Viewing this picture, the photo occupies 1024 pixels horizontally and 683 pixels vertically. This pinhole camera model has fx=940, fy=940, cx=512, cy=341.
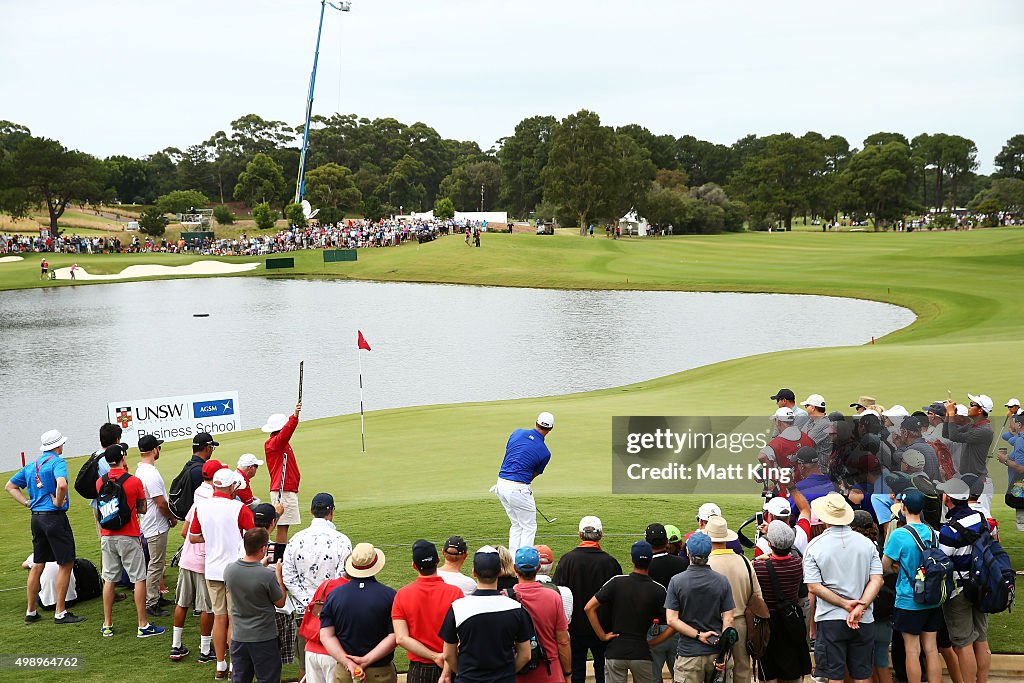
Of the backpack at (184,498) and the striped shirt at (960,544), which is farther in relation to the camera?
the backpack at (184,498)

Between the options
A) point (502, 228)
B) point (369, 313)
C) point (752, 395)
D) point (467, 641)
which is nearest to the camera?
point (467, 641)

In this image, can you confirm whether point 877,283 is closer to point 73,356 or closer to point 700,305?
point 700,305

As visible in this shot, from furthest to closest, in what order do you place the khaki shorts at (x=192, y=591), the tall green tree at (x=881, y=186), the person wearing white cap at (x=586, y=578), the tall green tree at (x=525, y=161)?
the tall green tree at (x=525, y=161) → the tall green tree at (x=881, y=186) → the khaki shorts at (x=192, y=591) → the person wearing white cap at (x=586, y=578)

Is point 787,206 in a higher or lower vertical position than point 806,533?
higher

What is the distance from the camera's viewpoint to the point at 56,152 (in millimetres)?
98312

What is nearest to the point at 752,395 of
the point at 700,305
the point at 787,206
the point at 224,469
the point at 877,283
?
the point at 224,469

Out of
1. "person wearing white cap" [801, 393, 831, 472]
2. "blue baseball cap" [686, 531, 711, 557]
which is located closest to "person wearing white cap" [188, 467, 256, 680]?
"blue baseball cap" [686, 531, 711, 557]

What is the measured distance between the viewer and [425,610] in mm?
7121

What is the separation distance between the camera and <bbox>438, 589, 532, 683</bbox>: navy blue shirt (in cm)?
674

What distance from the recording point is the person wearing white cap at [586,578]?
809 cm

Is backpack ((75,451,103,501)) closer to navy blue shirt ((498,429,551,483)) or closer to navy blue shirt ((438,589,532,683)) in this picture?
navy blue shirt ((498,429,551,483))

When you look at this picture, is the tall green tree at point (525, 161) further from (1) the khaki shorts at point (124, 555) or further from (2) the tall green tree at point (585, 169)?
(1) the khaki shorts at point (124, 555)

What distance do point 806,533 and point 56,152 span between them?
105 meters

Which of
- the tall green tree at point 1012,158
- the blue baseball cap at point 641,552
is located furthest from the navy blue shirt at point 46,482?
the tall green tree at point 1012,158
